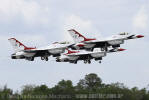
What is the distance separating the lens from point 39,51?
4852 inches

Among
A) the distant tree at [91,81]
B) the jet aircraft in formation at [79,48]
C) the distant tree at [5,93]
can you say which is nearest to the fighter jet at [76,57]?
the jet aircraft in formation at [79,48]

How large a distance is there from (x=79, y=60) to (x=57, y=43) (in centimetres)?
813

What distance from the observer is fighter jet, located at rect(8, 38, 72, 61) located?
12175cm

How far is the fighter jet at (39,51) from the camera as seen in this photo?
122m

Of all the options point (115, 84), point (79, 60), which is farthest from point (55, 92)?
point (115, 84)

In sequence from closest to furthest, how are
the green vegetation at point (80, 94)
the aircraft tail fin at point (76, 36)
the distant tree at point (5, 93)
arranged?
the distant tree at point (5, 93) → the green vegetation at point (80, 94) → the aircraft tail fin at point (76, 36)

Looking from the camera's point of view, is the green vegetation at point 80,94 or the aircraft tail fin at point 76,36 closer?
the green vegetation at point 80,94

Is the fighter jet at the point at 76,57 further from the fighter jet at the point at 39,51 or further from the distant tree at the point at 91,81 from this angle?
the distant tree at the point at 91,81

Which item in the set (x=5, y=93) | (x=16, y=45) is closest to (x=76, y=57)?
(x=16, y=45)

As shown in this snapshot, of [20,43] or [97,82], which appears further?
[97,82]

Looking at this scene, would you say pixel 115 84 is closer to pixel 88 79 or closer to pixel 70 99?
pixel 70 99

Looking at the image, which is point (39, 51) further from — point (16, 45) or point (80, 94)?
point (80, 94)

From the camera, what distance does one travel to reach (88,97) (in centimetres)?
12525

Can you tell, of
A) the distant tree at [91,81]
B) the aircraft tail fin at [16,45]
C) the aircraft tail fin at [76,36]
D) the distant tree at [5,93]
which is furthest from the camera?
the distant tree at [91,81]
